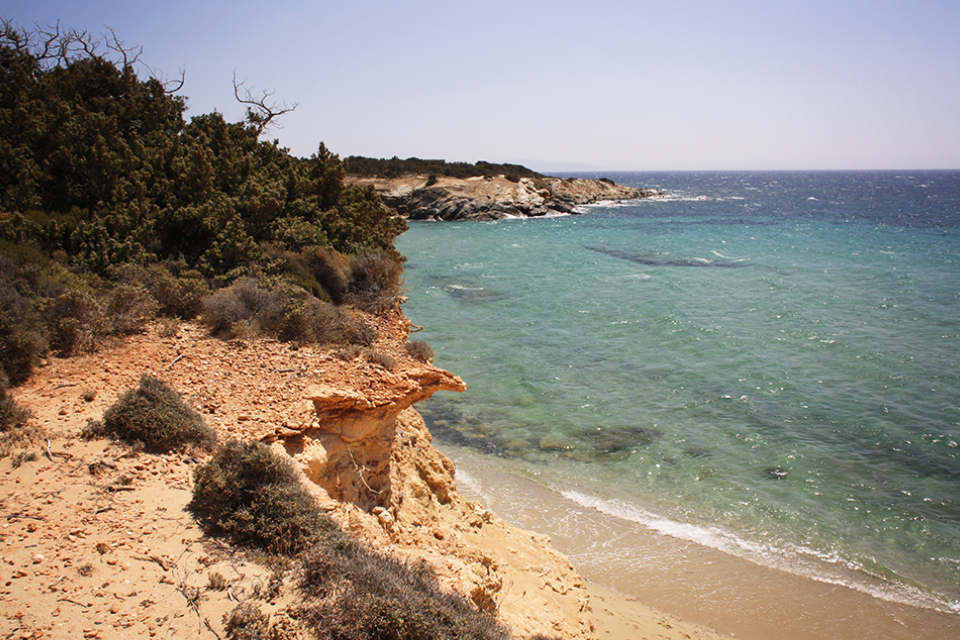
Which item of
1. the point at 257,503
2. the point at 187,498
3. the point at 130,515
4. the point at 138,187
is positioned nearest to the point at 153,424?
the point at 187,498

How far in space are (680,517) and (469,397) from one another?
679 centimetres

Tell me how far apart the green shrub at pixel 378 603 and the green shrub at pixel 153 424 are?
7.48 feet

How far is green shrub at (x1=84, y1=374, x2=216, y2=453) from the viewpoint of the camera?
18.6ft

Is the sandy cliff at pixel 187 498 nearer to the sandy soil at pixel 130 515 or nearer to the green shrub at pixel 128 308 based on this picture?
the sandy soil at pixel 130 515

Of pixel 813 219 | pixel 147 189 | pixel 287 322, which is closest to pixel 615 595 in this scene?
pixel 287 322

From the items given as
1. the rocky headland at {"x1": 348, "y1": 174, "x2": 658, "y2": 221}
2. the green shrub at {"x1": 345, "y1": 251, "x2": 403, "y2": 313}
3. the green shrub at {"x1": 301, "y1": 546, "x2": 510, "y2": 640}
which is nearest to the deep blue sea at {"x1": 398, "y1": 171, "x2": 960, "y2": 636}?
the green shrub at {"x1": 345, "y1": 251, "x2": 403, "y2": 313}

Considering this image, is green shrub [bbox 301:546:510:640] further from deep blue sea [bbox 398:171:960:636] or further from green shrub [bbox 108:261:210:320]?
deep blue sea [bbox 398:171:960:636]

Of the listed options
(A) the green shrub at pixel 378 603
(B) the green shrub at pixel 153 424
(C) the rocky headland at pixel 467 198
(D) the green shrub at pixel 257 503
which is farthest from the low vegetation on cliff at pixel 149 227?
(C) the rocky headland at pixel 467 198

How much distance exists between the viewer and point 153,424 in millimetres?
5684

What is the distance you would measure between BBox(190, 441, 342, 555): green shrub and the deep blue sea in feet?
23.0

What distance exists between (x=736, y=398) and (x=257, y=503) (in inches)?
541

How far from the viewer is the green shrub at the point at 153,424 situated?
18.6ft

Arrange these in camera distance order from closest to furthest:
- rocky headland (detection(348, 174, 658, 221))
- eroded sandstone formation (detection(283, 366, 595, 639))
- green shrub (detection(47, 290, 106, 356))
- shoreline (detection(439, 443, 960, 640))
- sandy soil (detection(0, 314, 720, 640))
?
sandy soil (detection(0, 314, 720, 640)), eroded sandstone formation (detection(283, 366, 595, 639)), green shrub (detection(47, 290, 106, 356)), shoreline (detection(439, 443, 960, 640)), rocky headland (detection(348, 174, 658, 221))

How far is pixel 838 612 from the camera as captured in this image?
26.5ft
